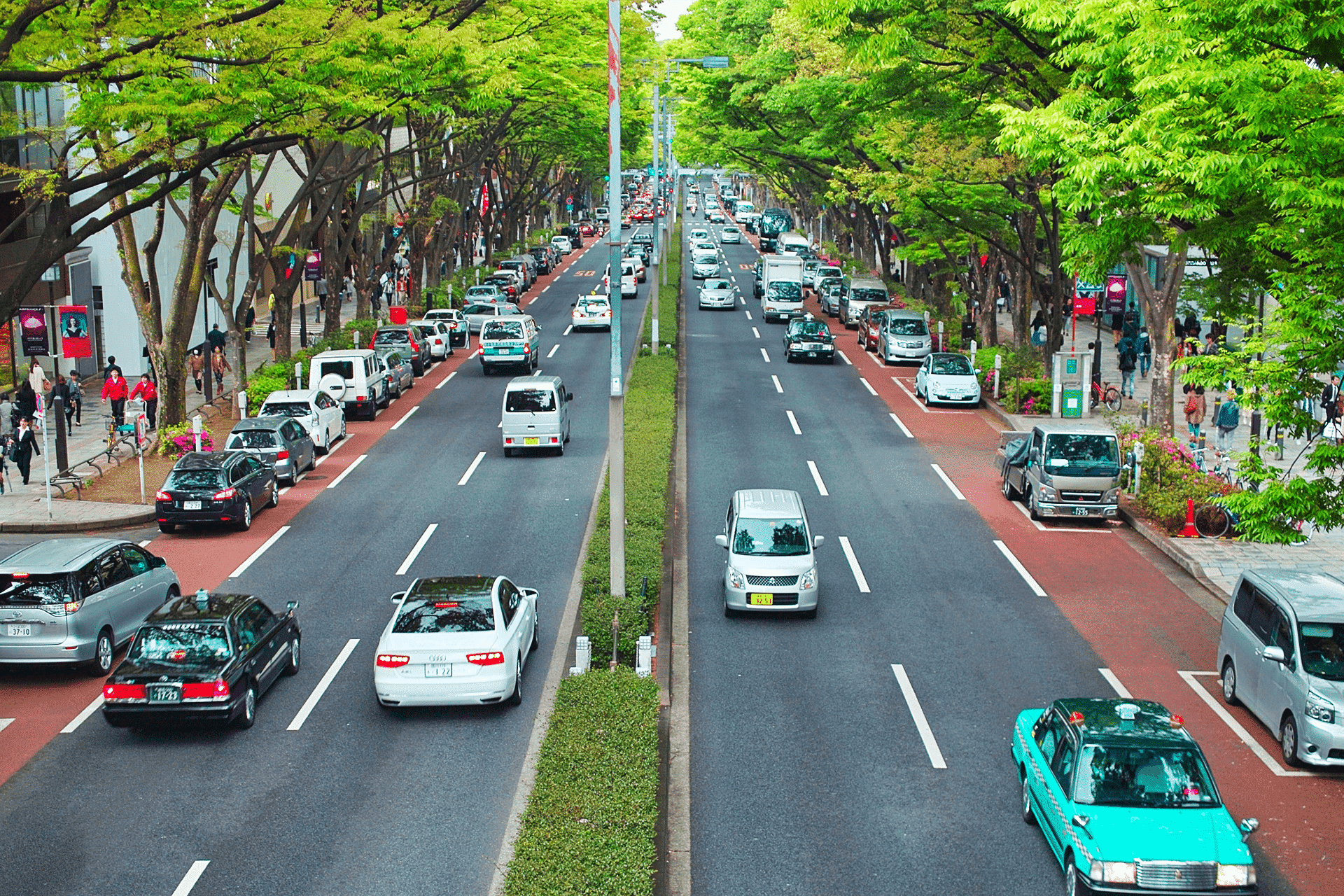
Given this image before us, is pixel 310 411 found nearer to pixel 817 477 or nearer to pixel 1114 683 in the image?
pixel 817 477

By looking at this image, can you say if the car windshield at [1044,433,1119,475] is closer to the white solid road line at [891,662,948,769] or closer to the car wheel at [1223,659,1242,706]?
the car wheel at [1223,659,1242,706]

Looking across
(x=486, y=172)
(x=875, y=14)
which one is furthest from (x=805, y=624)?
(x=486, y=172)

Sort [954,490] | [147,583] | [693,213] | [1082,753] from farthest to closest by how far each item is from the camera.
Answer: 1. [693,213]
2. [954,490]
3. [147,583]
4. [1082,753]

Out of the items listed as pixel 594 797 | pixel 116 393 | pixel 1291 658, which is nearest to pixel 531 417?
pixel 116 393

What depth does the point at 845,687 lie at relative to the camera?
18.2 meters

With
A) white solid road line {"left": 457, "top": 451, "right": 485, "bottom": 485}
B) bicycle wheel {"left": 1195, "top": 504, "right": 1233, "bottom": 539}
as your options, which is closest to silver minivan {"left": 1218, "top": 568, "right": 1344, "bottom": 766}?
bicycle wheel {"left": 1195, "top": 504, "right": 1233, "bottom": 539}

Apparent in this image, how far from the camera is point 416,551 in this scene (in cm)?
2456

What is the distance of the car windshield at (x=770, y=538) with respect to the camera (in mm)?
21281

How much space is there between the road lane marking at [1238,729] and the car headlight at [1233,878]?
13.6 feet

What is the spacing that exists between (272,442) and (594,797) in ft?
63.4

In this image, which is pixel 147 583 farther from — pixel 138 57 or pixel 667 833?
pixel 667 833

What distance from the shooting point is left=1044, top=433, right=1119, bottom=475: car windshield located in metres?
26.9

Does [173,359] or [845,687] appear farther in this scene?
[173,359]

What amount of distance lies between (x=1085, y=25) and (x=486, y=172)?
61744 millimetres
